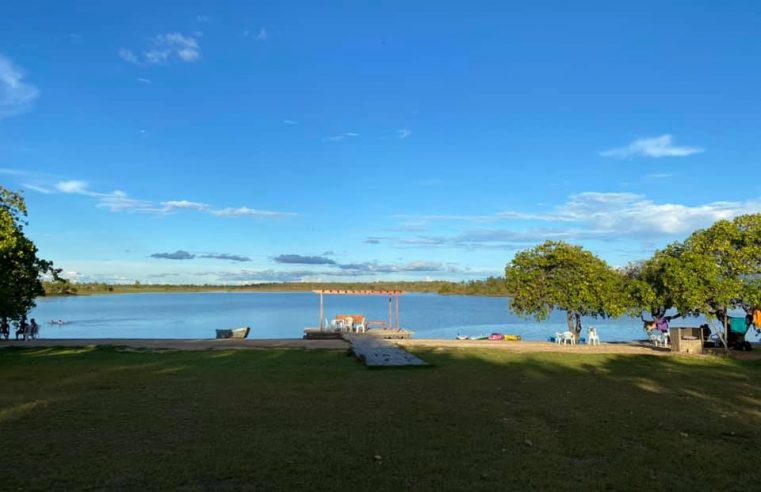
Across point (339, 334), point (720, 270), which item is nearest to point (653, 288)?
point (720, 270)

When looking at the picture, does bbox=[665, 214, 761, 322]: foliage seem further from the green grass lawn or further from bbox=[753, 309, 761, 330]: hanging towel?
the green grass lawn

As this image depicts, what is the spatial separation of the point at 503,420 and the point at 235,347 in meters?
11.5

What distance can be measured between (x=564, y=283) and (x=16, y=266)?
54.9 ft

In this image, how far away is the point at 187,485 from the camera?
468 centimetres

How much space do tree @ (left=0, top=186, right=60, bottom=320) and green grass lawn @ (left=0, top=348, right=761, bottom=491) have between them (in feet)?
11.1

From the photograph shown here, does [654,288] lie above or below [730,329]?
above

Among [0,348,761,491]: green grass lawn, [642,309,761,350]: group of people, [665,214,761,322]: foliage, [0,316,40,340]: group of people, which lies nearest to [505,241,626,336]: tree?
[642,309,761,350]: group of people

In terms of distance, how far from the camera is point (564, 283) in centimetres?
1992

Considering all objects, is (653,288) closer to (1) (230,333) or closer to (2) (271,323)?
(1) (230,333)

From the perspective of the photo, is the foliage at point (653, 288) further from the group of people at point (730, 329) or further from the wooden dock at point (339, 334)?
the wooden dock at point (339, 334)

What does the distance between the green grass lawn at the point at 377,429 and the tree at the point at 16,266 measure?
3.38m

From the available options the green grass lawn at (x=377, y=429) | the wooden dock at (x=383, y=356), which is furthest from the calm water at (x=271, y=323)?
the green grass lawn at (x=377, y=429)

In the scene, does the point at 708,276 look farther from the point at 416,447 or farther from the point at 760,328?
the point at 416,447

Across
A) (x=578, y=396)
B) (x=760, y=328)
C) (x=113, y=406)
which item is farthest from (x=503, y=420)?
(x=760, y=328)
